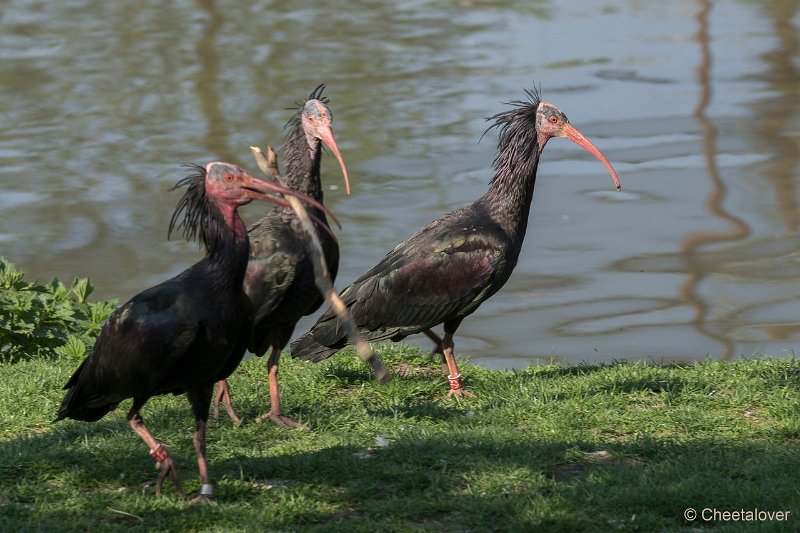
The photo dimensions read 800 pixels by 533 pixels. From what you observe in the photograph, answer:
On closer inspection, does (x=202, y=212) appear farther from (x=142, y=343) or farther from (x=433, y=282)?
(x=433, y=282)

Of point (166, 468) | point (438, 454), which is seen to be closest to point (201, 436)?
point (166, 468)

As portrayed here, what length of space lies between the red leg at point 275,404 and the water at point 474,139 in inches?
98.0

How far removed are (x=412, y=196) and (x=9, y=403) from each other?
6592 millimetres

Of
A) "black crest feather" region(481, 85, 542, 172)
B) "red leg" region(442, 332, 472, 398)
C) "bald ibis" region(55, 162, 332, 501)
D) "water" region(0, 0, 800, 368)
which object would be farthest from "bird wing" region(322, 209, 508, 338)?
"bald ibis" region(55, 162, 332, 501)

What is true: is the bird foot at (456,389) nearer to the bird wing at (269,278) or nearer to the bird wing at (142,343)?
the bird wing at (269,278)

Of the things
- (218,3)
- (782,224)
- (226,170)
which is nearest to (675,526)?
(226,170)

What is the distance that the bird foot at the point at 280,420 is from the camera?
313 inches

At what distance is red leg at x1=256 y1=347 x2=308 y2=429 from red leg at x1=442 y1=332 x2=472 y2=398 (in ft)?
3.90

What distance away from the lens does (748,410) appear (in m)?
8.12

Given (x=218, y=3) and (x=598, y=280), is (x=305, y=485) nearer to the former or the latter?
(x=598, y=280)

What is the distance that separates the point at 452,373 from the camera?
8.89 metres

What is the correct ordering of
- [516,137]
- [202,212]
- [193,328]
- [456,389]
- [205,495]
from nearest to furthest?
1. [193,328]
2. [205,495]
3. [202,212]
4. [456,389]
5. [516,137]

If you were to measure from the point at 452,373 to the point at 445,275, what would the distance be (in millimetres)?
665

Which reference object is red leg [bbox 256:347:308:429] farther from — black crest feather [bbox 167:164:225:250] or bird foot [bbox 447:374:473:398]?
black crest feather [bbox 167:164:225:250]
